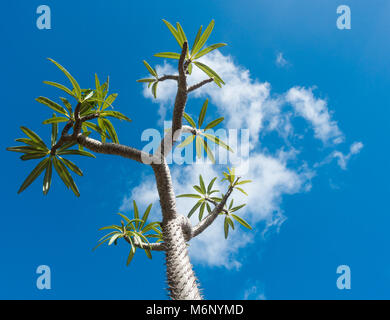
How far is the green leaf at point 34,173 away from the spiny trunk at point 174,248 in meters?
1.15

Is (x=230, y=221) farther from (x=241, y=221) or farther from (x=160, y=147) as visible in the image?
(x=160, y=147)

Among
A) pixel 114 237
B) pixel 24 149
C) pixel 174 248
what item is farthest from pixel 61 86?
pixel 174 248

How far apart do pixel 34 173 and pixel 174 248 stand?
1560mm

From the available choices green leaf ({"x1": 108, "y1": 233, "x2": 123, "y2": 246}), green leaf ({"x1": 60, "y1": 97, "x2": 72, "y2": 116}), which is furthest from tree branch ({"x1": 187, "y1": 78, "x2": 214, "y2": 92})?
green leaf ({"x1": 108, "y1": 233, "x2": 123, "y2": 246})

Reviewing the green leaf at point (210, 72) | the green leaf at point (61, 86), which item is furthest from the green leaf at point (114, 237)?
the green leaf at point (210, 72)

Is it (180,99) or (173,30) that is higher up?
(173,30)

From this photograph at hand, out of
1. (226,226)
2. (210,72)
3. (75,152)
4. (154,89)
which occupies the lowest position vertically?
(226,226)

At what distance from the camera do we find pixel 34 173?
2.64 m

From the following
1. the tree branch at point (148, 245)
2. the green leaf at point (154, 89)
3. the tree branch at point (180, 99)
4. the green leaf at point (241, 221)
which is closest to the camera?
the tree branch at point (180, 99)

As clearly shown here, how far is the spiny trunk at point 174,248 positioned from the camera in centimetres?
198

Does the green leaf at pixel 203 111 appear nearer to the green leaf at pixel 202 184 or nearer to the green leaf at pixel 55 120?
the green leaf at pixel 202 184
